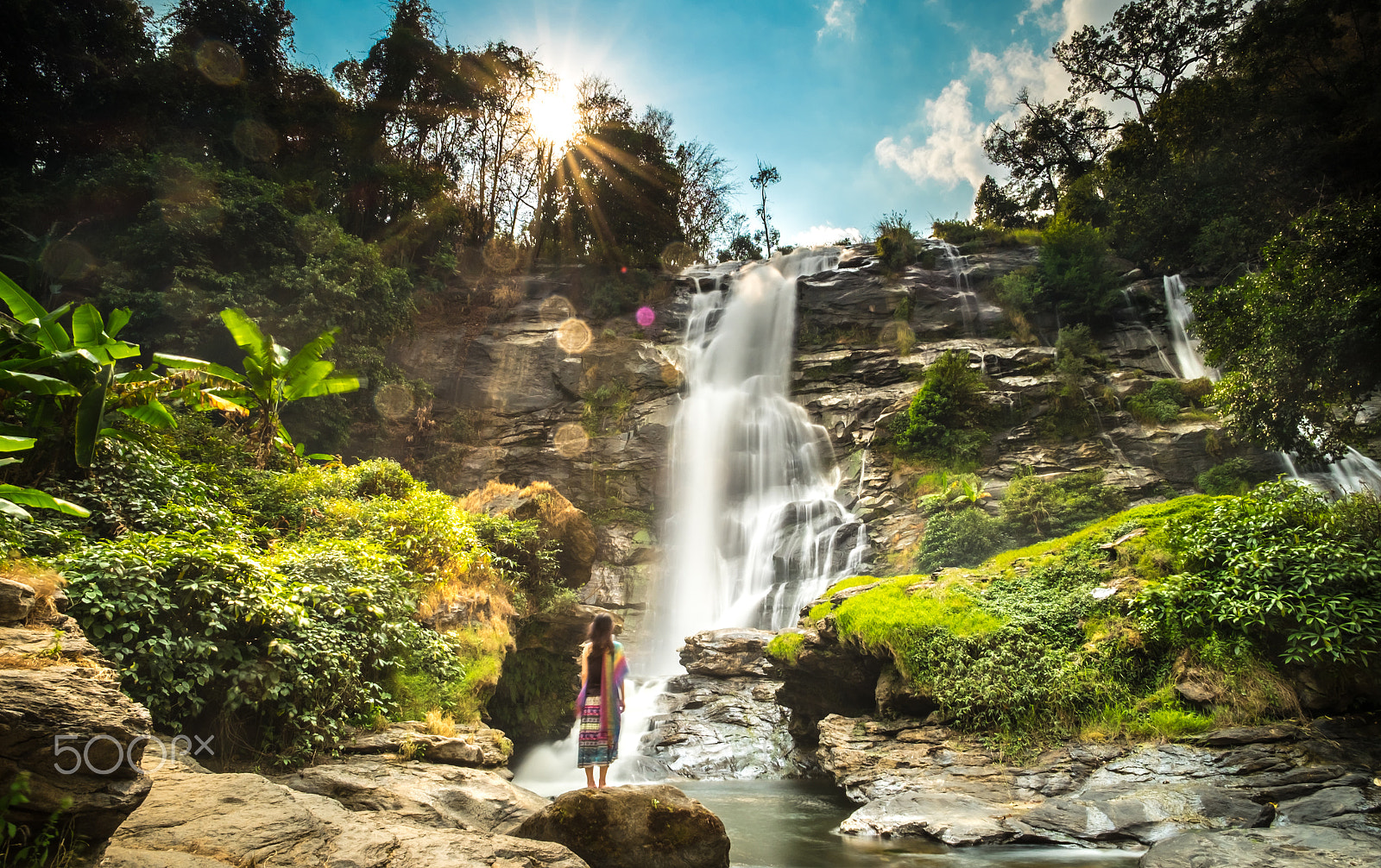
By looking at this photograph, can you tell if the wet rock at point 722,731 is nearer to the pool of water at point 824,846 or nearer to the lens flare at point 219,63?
the pool of water at point 824,846

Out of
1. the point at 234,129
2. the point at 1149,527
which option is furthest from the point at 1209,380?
the point at 234,129

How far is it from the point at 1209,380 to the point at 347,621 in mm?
24663

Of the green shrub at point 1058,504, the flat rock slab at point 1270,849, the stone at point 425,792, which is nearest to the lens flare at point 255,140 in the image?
the stone at point 425,792

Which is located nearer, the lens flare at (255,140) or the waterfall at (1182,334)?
the lens flare at (255,140)

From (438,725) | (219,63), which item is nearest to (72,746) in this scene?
(438,725)

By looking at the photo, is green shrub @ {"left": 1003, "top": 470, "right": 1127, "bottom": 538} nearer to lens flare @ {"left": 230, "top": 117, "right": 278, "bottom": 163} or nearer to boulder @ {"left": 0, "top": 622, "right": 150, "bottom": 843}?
boulder @ {"left": 0, "top": 622, "right": 150, "bottom": 843}

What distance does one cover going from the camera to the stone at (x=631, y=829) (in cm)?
477

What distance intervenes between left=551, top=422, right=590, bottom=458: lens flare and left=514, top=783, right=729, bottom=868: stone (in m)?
18.8

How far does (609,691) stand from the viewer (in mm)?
5980

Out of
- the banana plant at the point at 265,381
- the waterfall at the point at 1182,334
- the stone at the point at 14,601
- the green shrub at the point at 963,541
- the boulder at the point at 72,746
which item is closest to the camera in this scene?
the boulder at the point at 72,746

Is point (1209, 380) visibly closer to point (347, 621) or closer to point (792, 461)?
point (792, 461)

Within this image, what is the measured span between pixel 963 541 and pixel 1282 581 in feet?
31.0

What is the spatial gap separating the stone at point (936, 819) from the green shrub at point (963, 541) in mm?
9756

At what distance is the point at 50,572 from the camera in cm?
442
